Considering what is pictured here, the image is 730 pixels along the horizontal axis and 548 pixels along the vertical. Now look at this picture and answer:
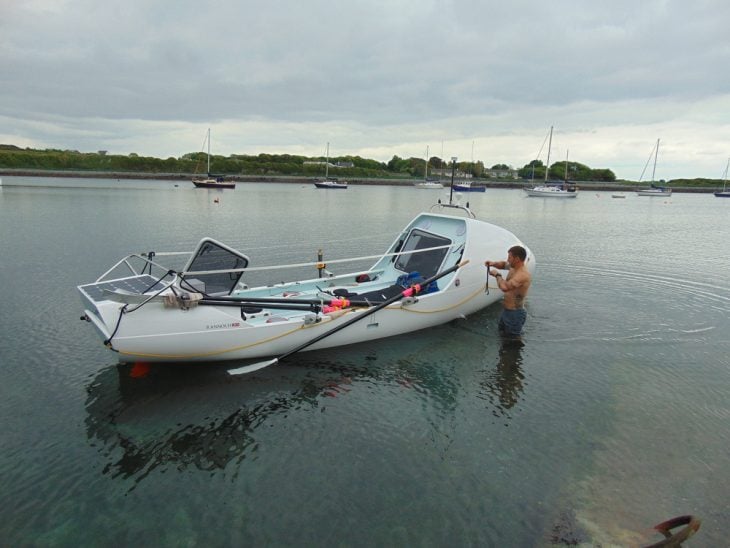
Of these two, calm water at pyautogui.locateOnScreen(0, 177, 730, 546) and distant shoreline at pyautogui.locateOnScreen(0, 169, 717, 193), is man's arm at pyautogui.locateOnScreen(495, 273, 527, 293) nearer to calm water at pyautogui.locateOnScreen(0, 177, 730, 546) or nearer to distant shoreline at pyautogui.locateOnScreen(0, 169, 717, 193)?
calm water at pyautogui.locateOnScreen(0, 177, 730, 546)

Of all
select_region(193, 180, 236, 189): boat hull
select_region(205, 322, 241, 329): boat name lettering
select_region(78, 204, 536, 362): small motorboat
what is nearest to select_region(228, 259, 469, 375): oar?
select_region(78, 204, 536, 362): small motorboat

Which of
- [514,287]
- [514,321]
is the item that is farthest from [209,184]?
[514,287]

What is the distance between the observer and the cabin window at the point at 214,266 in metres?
8.51

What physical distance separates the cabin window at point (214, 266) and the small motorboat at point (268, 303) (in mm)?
18

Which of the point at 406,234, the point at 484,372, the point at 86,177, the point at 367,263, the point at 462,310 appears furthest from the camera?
the point at 86,177

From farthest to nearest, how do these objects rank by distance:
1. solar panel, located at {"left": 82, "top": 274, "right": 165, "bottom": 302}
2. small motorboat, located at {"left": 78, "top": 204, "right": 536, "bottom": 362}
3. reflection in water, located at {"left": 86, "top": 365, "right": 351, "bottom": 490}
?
1. solar panel, located at {"left": 82, "top": 274, "right": 165, "bottom": 302}
2. small motorboat, located at {"left": 78, "top": 204, "right": 536, "bottom": 362}
3. reflection in water, located at {"left": 86, "top": 365, "right": 351, "bottom": 490}

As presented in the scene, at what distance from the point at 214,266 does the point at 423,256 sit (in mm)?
5664

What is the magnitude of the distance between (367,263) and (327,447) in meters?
12.1

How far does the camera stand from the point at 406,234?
13.5m

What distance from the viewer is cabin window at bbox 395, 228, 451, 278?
1209cm

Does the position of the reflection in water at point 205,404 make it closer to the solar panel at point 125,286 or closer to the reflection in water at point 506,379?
the reflection in water at point 506,379

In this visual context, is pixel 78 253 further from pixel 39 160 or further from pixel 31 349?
pixel 39 160

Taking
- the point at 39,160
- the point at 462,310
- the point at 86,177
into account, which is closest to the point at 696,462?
the point at 462,310

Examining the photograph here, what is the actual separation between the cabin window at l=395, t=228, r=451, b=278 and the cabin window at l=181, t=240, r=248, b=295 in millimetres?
4869
